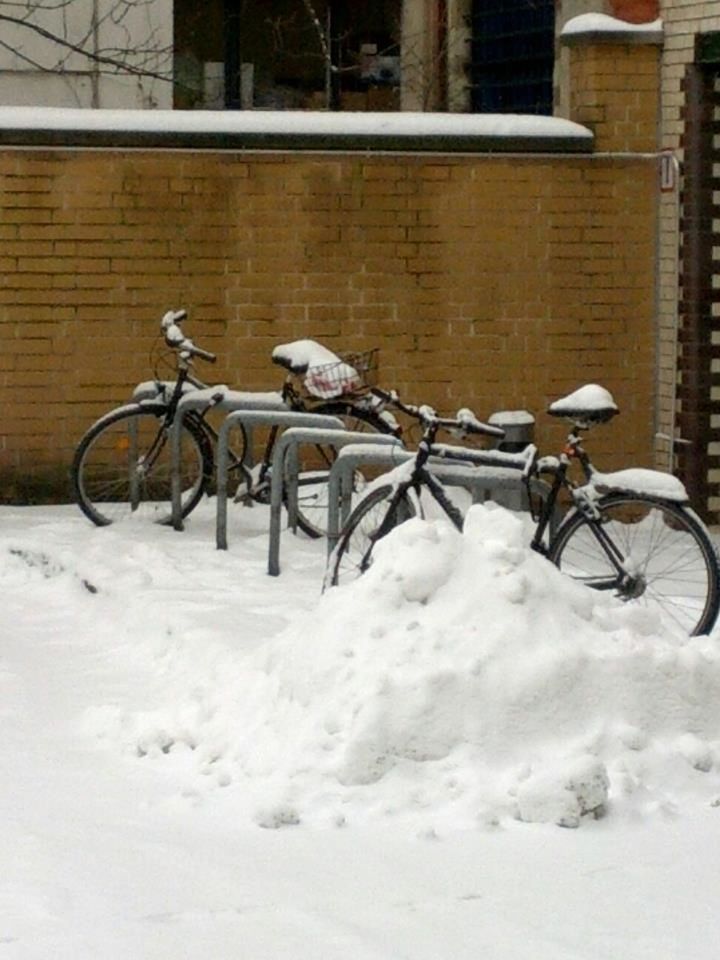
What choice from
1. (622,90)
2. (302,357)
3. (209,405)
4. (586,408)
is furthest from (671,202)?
(586,408)

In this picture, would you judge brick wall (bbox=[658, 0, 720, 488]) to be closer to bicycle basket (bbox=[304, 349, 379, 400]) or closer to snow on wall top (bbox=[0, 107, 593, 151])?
snow on wall top (bbox=[0, 107, 593, 151])

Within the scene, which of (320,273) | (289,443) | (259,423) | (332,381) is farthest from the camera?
(320,273)

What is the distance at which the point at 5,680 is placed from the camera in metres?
8.47

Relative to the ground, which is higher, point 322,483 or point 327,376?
point 327,376

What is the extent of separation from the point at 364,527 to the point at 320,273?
3.38 meters

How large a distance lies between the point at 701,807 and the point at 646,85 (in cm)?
676

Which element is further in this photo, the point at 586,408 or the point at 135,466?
the point at 135,466

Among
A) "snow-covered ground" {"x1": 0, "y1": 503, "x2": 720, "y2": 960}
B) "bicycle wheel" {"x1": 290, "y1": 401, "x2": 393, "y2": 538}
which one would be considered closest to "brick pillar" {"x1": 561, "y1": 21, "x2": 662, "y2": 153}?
"bicycle wheel" {"x1": 290, "y1": 401, "x2": 393, "y2": 538}

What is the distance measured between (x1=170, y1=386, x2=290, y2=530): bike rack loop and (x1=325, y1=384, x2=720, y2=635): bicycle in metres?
2.04

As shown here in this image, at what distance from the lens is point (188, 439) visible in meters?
11.6

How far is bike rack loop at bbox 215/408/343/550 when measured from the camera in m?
10.1

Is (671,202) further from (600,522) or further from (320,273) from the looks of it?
(600,522)

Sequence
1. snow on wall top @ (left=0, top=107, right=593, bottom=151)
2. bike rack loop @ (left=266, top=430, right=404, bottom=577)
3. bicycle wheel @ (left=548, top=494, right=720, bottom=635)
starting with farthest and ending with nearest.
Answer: snow on wall top @ (left=0, top=107, right=593, bottom=151), bike rack loop @ (left=266, top=430, right=404, bottom=577), bicycle wheel @ (left=548, top=494, right=720, bottom=635)

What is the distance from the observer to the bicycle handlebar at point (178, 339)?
11.4 meters
